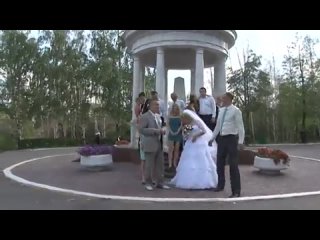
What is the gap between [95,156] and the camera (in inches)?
453

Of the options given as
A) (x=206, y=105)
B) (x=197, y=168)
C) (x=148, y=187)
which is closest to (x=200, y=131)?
(x=197, y=168)

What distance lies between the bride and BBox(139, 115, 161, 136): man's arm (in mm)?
905

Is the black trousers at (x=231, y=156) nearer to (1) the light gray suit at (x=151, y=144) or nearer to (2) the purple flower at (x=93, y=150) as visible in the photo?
(1) the light gray suit at (x=151, y=144)

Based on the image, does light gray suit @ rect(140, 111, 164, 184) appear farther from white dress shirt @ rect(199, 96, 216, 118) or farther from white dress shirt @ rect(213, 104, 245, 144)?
white dress shirt @ rect(199, 96, 216, 118)

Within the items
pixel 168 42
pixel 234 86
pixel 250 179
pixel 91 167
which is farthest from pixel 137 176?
pixel 234 86

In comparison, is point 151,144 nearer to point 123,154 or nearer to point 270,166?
point 270,166

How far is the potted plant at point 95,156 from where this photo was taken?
11.5 m

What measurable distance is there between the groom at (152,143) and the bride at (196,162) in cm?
49

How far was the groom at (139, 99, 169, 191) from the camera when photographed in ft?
28.0

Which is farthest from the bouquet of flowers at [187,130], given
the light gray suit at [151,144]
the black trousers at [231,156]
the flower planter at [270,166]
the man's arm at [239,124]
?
the flower planter at [270,166]

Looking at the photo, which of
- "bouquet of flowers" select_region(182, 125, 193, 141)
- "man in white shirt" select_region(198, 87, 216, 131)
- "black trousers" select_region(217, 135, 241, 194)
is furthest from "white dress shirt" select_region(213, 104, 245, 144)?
"man in white shirt" select_region(198, 87, 216, 131)

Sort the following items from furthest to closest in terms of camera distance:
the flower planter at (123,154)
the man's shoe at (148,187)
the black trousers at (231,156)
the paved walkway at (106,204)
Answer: the flower planter at (123,154)
the man's shoe at (148,187)
the black trousers at (231,156)
the paved walkway at (106,204)

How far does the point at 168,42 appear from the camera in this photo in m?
14.0

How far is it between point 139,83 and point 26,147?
1600cm
